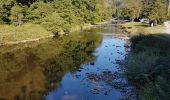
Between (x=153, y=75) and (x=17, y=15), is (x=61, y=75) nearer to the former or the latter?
(x=153, y=75)

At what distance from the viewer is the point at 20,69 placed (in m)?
35.8

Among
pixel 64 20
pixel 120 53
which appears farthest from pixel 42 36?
pixel 120 53

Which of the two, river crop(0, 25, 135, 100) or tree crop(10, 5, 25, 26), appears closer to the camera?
river crop(0, 25, 135, 100)

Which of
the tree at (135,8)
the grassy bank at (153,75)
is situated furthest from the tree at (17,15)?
the tree at (135,8)

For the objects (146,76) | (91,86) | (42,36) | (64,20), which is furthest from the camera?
(64,20)

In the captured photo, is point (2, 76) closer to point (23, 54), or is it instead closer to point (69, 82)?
point (69, 82)

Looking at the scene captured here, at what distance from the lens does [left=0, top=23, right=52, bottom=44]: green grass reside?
2332 inches

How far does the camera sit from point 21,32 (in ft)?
209

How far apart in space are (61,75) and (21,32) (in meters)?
32.8

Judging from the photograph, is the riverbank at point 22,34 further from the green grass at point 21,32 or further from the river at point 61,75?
the river at point 61,75

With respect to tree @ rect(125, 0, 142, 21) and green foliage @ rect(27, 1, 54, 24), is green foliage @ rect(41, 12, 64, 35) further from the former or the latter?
tree @ rect(125, 0, 142, 21)

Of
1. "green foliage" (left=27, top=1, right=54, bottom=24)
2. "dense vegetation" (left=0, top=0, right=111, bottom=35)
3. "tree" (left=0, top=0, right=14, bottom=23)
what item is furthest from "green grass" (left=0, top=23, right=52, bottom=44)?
"tree" (left=0, top=0, right=14, bottom=23)

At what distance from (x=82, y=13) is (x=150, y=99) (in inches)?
3231

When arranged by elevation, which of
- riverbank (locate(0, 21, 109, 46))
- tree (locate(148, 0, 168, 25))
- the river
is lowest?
the river
